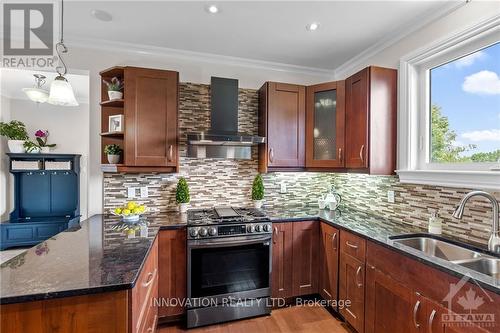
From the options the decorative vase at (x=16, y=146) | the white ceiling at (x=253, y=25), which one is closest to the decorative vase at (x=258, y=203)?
the white ceiling at (x=253, y=25)

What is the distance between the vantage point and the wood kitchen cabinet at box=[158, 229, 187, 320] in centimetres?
212

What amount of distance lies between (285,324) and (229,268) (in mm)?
707

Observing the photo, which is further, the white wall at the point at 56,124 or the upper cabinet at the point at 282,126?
the white wall at the point at 56,124

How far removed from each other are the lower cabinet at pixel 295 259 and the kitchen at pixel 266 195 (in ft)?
0.05

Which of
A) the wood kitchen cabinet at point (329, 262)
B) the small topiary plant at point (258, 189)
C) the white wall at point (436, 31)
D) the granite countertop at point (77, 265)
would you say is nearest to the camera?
the granite countertop at point (77, 265)

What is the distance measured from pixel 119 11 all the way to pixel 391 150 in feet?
8.50

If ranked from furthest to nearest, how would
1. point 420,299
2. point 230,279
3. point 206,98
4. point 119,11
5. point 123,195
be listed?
point 206,98 → point 123,195 → point 230,279 → point 119,11 → point 420,299

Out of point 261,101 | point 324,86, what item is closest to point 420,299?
point 324,86

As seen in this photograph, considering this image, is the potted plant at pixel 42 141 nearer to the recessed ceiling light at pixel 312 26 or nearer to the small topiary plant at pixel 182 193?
the small topiary plant at pixel 182 193

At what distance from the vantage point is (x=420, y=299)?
1394 mm

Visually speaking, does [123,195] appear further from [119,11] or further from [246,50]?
[246,50]

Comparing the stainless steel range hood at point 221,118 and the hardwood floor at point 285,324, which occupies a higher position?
the stainless steel range hood at point 221,118

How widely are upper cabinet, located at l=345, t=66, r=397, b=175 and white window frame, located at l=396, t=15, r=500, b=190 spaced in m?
0.07

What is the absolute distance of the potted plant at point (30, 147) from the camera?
420 cm
